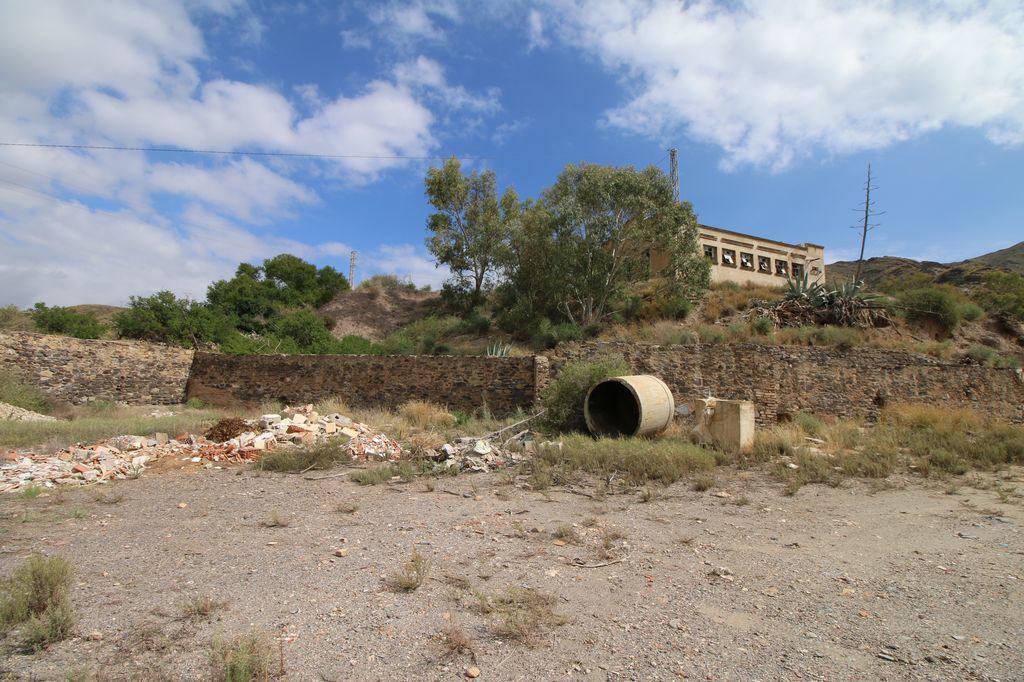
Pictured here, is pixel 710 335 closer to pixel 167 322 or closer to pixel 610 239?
pixel 610 239

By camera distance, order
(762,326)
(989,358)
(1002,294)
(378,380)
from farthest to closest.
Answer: (1002,294)
(762,326)
(989,358)
(378,380)

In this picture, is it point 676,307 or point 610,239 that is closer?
point 610,239

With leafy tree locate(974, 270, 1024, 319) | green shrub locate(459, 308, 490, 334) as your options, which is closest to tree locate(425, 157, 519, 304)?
green shrub locate(459, 308, 490, 334)

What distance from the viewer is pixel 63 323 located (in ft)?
66.5

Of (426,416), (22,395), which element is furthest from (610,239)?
(22,395)

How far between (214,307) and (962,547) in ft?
97.1

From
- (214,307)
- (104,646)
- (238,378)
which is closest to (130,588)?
(104,646)

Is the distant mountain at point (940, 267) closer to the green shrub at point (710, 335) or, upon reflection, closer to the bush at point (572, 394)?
the green shrub at point (710, 335)

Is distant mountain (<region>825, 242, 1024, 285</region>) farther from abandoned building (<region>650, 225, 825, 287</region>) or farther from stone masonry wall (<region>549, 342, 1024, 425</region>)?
stone masonry wall (<region>549, 342, 1024, 425</region>)

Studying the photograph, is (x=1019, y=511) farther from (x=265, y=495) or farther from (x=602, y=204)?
(x=602, y=204)

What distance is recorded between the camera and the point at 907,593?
4078mm

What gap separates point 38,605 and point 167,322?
20.2 metres

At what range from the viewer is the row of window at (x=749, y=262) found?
1148 inches

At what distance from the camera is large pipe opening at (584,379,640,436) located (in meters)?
11.3
